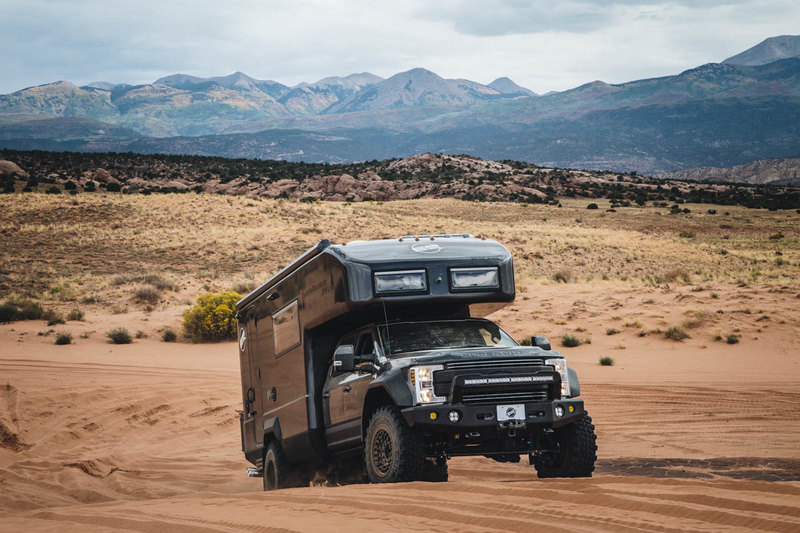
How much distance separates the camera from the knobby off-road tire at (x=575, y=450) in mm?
8984

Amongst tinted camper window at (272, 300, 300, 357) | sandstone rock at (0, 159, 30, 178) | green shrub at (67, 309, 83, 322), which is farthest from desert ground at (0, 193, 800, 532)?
sandstone rock at (0, 159, 30, 178)

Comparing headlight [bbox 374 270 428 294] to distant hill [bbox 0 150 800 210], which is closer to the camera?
headlight [bbox 374 270 428 294]

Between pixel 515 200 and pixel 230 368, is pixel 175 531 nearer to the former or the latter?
pixel 230 368

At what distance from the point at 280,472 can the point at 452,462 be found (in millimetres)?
3136

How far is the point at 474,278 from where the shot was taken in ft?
33.3

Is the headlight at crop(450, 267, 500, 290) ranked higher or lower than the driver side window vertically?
higher

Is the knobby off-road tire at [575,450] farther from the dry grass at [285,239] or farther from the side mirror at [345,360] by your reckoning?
the dry grass at [285,239]

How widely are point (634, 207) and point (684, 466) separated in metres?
72.4

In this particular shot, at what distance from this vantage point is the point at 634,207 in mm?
81312

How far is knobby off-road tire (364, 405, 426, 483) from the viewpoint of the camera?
834 centimetres

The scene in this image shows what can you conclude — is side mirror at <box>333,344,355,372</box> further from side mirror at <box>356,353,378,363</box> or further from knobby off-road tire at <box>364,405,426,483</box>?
knobby off-road tire at <box>364,405,426,483</box>

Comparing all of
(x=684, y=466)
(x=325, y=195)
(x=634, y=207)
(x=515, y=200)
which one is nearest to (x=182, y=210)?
(x=325, y=195)

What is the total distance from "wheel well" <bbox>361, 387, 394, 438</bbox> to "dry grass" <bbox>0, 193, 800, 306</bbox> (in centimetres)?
2568

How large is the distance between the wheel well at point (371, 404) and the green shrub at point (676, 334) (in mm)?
17206
